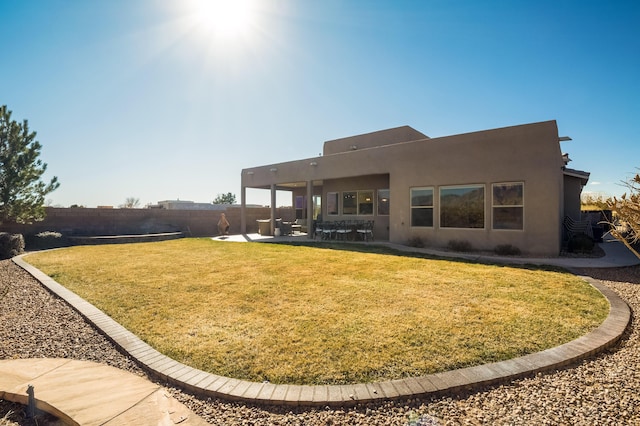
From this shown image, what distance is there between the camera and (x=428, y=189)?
1205cm

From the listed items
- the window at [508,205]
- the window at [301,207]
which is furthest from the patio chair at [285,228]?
the window at [508,205]

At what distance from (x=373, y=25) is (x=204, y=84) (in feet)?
23.4

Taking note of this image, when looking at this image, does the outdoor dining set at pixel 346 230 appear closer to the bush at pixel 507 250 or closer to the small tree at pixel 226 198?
the bush at pixel 507 250

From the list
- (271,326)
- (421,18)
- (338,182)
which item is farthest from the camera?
(338,182)

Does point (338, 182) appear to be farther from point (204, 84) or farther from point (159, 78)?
point (159, 78)

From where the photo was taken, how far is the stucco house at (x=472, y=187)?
9.76m

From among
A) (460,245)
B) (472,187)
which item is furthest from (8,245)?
(472,187)

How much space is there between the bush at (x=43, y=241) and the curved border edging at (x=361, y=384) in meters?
14.5

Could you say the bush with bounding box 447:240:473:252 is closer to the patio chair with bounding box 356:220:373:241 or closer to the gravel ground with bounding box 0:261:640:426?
the patio chair with bounding box 356:220:373:241

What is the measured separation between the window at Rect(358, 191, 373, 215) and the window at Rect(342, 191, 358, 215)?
0.27 m

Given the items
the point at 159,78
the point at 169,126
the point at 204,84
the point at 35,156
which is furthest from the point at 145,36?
the point at 35,156

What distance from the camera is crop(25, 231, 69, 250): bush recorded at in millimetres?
13547

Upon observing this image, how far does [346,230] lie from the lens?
15164mm

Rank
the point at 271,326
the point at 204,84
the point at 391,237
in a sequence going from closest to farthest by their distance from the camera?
the point at 271,326
the point at 204,84
the point at 391,237
